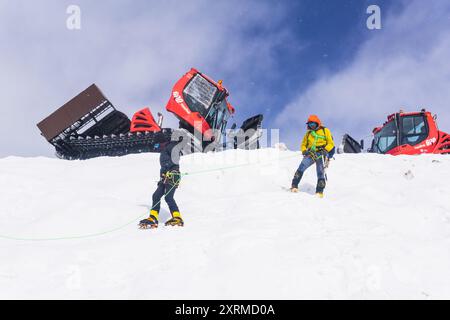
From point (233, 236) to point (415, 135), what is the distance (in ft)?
35.3

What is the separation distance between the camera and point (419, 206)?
223 inches

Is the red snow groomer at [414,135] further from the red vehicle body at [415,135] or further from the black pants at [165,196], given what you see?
the black pants at [165,196]

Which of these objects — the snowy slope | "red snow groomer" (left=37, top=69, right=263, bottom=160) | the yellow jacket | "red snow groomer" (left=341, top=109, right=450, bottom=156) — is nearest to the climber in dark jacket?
the snowy slope

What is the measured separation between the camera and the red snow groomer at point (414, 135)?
39.7ft

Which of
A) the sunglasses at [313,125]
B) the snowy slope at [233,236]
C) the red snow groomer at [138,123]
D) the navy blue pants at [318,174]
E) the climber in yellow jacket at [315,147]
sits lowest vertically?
the snowy slope at [233,236]

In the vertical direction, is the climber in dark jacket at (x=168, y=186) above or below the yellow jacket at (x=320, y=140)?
below

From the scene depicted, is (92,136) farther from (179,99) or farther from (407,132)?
(407,132)

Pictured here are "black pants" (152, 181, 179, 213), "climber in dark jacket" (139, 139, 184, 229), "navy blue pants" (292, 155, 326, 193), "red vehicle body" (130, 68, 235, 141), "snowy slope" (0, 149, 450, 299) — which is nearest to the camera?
"snowy slope" (0, 149, 450, 299)

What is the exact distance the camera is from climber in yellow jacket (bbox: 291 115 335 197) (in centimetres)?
698

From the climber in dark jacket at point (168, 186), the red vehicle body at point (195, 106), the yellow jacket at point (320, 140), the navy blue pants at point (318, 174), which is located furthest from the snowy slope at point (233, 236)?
the red vehicle body at point (195, 106)

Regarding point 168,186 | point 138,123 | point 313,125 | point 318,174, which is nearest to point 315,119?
point 313,125

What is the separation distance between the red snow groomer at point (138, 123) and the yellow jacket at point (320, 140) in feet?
22.1

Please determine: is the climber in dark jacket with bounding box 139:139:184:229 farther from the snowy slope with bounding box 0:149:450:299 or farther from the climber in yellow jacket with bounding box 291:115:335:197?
the climber in yellow jacket with bounding box 291:115:335:197
